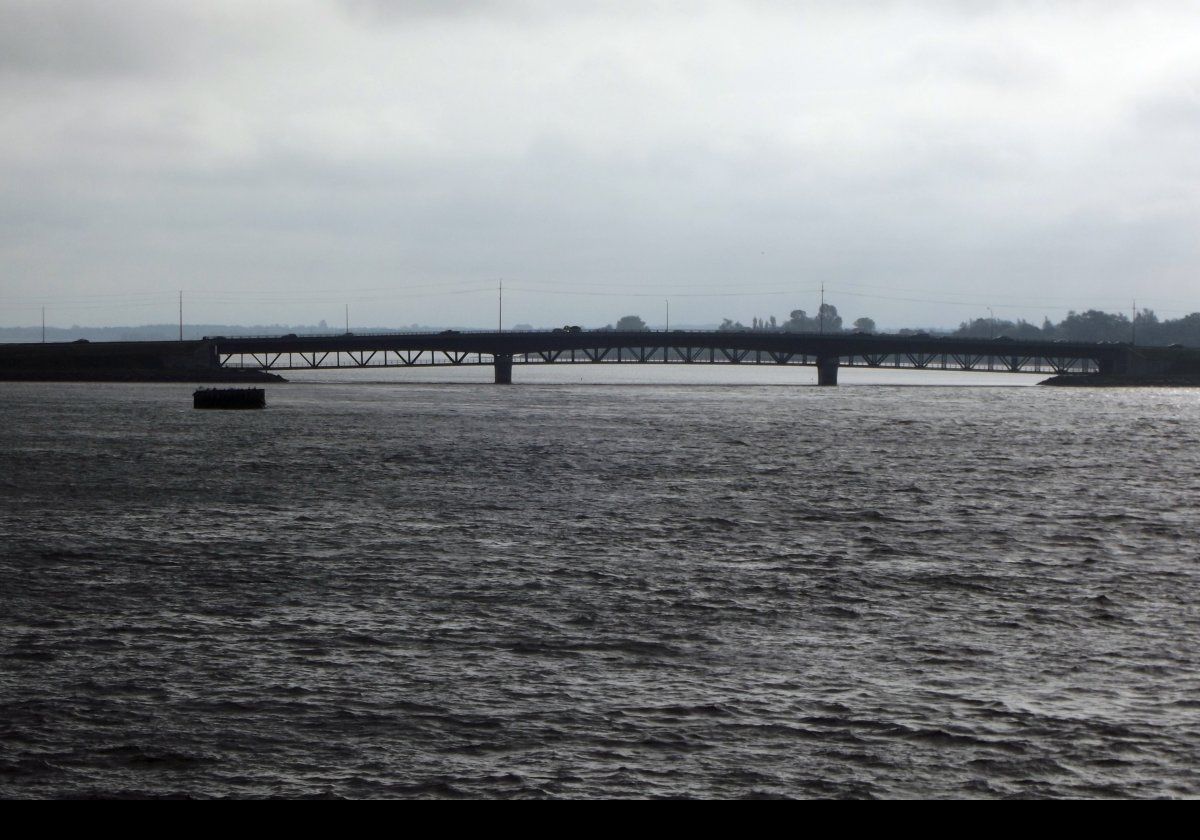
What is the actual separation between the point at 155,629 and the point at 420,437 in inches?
3276

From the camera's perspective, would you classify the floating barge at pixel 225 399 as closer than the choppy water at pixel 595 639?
No

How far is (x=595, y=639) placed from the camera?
83.2ft

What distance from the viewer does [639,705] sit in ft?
66.3

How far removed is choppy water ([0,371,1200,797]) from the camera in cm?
1716

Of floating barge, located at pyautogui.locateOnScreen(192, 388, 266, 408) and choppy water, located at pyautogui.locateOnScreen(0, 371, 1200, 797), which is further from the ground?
floating barge, located at pyautogui.locateOnScreen(192, 388, 266, 408)

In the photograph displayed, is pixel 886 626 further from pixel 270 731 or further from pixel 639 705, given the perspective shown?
pixel 270 731

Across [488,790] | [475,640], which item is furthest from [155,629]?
[488,790]

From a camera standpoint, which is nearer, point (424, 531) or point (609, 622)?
point (609, 622)

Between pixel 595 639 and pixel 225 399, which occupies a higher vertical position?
pixel 225 399

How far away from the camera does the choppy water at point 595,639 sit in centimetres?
1716

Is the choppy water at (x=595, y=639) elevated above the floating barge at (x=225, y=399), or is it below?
below

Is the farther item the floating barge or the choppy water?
the floating barge

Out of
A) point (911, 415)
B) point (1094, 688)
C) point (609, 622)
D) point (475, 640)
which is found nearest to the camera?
point (1094, 688)

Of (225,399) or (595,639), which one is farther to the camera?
(225,399)
